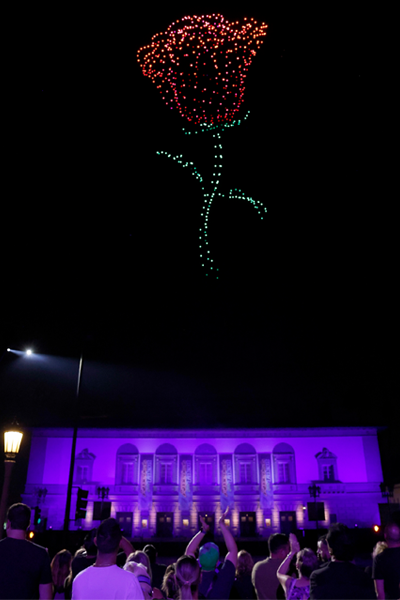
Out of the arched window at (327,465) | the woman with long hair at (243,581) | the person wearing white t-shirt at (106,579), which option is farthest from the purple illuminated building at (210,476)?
the person wearing white t-shirt at (106,579)

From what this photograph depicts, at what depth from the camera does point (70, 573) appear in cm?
650

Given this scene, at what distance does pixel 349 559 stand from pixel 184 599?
60.4 inches

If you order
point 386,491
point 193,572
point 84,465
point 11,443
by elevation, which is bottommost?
point 193,572

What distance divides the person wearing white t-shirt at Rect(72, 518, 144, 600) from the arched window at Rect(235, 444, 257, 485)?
4372 cm

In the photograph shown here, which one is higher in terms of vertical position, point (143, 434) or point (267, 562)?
point (143, 434)

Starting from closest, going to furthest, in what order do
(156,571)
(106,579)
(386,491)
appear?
(106,579)
(156,571)
(386,491)

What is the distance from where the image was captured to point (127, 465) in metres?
45.6

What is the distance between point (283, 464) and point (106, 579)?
44528 millimetres

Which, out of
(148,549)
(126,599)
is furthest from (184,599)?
(148,549)

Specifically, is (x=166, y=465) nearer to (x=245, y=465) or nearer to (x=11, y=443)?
(x=245, y=465)

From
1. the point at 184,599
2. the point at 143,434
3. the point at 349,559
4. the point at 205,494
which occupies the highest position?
the point at 143,434

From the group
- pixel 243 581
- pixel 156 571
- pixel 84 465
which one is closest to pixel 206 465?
pixel 84 465

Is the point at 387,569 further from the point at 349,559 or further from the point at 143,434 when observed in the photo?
the point at 143,434

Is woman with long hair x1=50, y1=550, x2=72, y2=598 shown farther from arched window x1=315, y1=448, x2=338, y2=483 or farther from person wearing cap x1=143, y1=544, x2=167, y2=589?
arched window x1=315, y1=448, x2=338, y2=483
